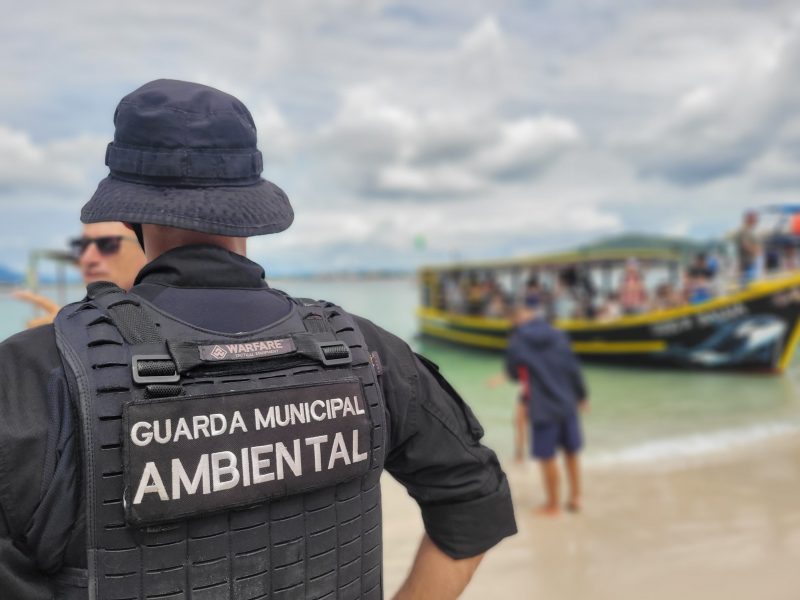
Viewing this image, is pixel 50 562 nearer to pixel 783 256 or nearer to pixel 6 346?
pixel 6 346

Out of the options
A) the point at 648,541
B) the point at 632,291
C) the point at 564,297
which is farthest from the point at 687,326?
the point at 648,541

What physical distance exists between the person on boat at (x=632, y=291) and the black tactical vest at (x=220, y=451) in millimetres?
17438

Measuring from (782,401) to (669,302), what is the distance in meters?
4.55

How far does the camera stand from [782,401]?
1358 centimetres

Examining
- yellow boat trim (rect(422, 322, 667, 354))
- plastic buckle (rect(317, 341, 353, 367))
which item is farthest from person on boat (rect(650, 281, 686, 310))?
plastic buckle (rect(317, 341, 353, 367))

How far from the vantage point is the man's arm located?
4.99ft

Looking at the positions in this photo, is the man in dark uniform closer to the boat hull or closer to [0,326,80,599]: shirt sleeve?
[0,326,80,599]: shirt sleeve

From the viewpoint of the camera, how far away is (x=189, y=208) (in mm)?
1233

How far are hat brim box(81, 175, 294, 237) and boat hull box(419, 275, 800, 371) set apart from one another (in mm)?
16733

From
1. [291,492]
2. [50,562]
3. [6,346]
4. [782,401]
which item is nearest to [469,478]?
[291,492]

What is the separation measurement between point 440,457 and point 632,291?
17.5 meters

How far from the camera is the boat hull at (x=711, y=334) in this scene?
625 inches

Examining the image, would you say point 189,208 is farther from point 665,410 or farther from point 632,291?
point 632,291

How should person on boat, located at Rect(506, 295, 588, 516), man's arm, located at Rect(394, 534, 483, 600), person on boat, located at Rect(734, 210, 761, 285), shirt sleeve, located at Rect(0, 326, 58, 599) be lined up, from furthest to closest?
person on boat, located at Rect(734, 210, 761, 285)
person on boat, located at Rect(506, 295, 588, 516)
man's arm, located at Rect(394, 534, 483, 600)
shirt sleeve, located at Rect(0, 326, 58, 599)
